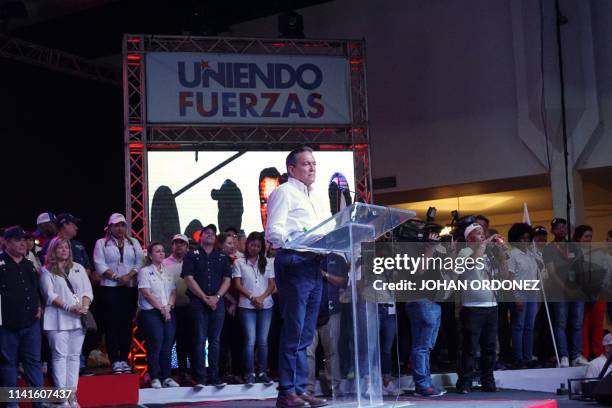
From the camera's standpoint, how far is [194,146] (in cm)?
1095

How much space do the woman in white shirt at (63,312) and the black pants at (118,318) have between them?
0.94m

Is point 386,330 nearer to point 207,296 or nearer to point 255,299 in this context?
point 255,299

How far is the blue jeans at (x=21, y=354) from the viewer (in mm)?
6863

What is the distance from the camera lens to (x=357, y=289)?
516 centimetres

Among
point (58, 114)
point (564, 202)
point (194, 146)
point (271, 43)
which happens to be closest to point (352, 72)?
point (271, 43)

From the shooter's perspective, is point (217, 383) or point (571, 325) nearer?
point (217, 383)

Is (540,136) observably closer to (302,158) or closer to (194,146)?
(194,146)

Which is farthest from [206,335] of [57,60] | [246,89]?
[57,60]

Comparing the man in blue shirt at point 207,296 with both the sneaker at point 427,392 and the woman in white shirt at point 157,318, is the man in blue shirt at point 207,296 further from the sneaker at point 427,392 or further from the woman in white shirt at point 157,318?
the sneaker at point 427,392

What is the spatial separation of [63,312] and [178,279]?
1.71 metres

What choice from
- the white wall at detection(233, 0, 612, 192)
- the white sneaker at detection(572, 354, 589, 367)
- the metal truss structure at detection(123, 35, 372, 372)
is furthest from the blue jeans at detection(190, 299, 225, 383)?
the white wall at detection(233, 0, 612, 192)

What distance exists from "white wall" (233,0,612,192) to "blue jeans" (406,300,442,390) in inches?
220

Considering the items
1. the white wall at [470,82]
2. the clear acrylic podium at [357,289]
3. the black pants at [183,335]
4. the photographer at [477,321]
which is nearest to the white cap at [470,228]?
the photographer at [477,321]

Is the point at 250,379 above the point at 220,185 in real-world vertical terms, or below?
below
